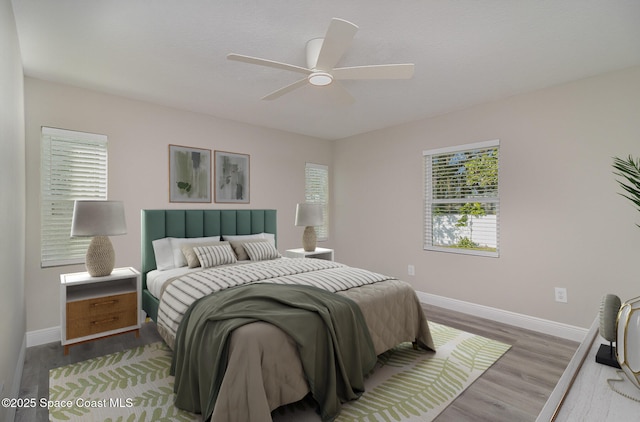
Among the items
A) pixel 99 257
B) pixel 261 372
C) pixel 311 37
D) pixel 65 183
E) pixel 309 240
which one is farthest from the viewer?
pixel 309 240

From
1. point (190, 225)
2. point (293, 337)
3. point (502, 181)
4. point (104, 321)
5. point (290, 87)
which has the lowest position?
point (104, 321)

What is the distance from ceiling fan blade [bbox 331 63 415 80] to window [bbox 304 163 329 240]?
3138 mm

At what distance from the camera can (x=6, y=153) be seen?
1871 mm

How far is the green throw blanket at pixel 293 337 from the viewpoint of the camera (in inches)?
72.3

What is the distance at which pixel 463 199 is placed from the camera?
13.1 feet

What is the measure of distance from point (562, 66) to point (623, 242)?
1695 millimetres

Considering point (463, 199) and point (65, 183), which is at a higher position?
point (65, 183)

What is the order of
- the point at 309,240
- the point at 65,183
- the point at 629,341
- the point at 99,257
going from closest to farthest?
1. the point at 629,341
2. the point at 99,257
3. the point at 65,183
4. the point at 309,240

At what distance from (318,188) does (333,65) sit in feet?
11.4

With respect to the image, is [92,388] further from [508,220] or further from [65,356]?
[508,220]

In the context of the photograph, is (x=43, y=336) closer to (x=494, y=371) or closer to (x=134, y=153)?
(x=134, y=153)

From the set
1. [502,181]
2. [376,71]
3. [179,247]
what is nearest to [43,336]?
[179,247]

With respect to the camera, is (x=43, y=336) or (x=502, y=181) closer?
(x=43, y=336)

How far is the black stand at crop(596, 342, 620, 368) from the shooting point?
3.86 ft
